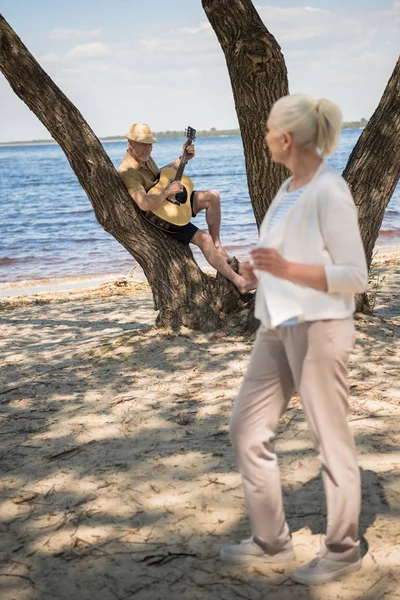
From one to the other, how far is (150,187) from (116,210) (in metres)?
0.42

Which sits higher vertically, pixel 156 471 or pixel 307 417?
pixel 307 417

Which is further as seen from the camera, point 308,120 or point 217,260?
point 217,260

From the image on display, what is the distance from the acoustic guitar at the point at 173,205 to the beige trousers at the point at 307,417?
345 cm

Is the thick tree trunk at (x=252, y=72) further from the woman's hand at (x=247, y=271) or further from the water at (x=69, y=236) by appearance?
the water at (x=69, y=236)

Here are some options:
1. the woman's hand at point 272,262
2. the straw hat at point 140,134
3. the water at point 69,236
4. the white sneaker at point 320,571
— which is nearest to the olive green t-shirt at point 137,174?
the straw hat at point 140,134

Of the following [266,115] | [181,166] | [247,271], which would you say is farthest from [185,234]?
[247,271]

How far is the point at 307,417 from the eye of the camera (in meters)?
2.78

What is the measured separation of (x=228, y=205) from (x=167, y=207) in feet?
69.5

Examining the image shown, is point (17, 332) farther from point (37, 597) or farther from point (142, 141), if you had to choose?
point (37, 597)

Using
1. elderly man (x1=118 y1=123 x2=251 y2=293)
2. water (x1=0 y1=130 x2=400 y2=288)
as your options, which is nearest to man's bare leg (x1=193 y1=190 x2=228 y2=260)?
elderly man (x1=118 y1=123 x2=251 y2=293)

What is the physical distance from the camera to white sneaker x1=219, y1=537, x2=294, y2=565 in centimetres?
312

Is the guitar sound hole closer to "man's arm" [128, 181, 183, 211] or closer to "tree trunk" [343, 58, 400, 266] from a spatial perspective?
"man's arm" [128, 181, 183, 211]

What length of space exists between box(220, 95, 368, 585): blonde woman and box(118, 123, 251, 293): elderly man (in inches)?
130

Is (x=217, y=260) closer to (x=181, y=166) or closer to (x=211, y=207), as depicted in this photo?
(x=211, y=207)
